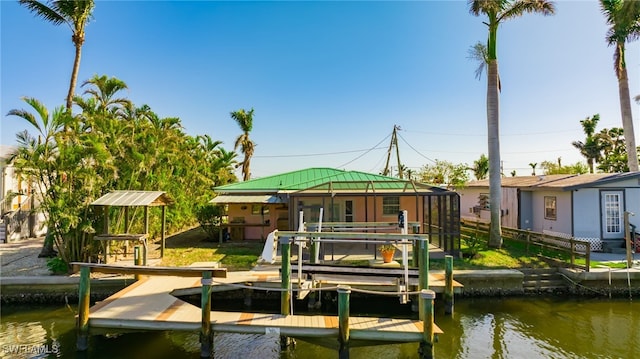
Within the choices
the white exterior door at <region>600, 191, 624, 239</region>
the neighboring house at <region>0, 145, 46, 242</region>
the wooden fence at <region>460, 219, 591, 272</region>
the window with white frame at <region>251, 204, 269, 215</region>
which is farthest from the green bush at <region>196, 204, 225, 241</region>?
the white exterior door at <region>600, 191, 624, 239</region>

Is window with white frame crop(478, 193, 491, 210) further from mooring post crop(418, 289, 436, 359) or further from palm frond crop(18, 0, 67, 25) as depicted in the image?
palm frond crop(18, 0, 67, 25)

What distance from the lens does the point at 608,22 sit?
783 inches

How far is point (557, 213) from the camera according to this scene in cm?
1612

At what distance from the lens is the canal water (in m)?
7.17

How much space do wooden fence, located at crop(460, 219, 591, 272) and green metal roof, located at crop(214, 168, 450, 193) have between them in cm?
489

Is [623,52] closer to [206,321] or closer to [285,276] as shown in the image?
[285,276]

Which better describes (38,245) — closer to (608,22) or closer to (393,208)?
(393,208)

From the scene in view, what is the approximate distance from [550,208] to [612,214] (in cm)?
232

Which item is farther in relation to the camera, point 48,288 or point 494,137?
point 494,137

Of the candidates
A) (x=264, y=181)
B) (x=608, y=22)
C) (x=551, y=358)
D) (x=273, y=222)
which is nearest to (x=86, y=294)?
(x=551, y=358)

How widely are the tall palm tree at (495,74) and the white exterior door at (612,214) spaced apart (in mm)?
4526

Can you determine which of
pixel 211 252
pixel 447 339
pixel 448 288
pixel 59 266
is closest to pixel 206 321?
pixel 447 339

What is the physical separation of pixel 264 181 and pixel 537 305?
45.8 ft

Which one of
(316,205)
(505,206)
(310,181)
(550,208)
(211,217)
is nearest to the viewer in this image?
(316,205)
